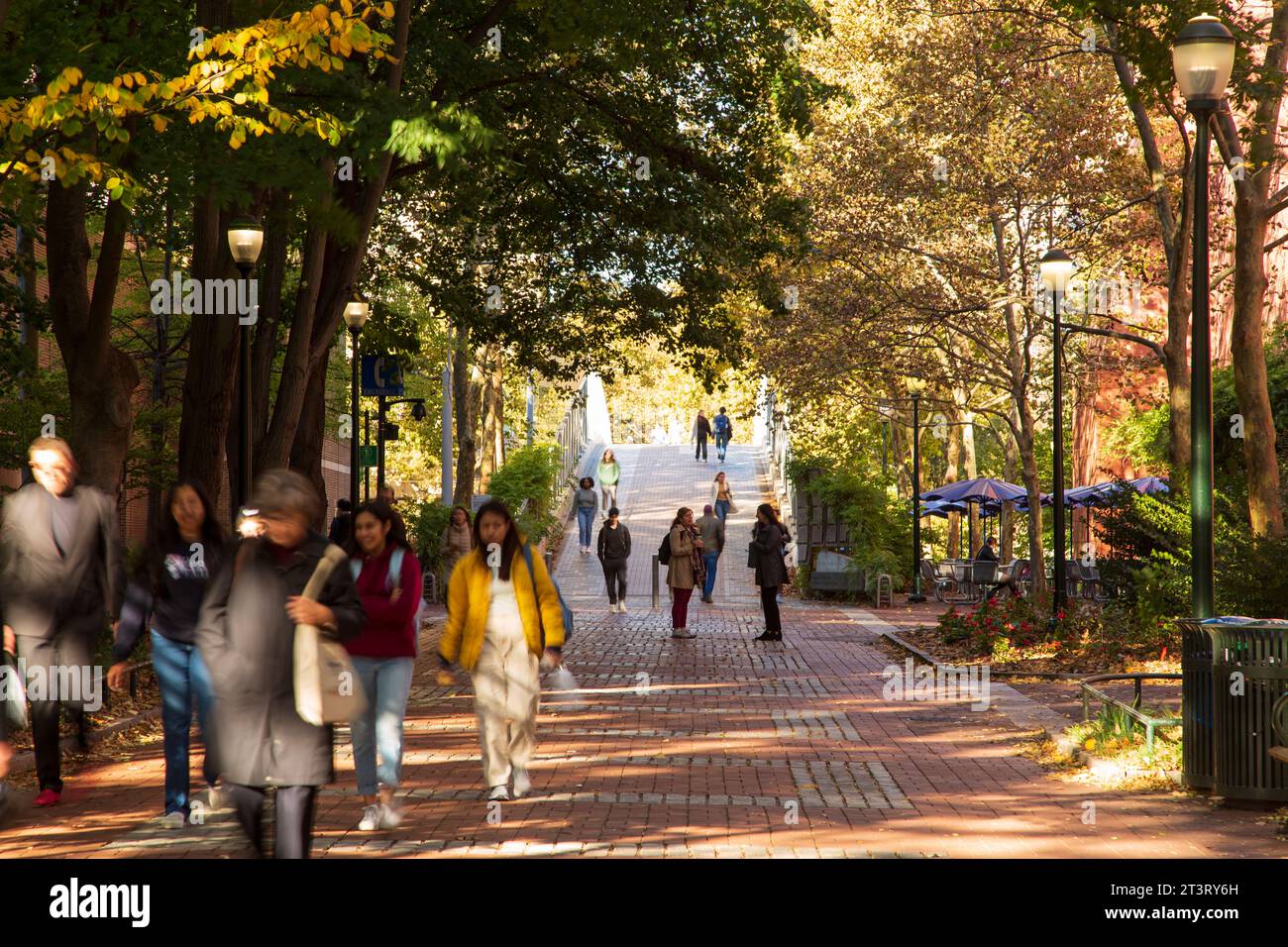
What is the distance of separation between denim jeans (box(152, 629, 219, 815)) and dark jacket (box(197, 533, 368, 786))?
264 centimetres

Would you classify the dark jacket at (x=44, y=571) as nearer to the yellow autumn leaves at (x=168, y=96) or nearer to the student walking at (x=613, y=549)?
the yellow autumn leaves at (x=168, y=96)

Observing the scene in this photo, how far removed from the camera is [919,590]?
32.5m

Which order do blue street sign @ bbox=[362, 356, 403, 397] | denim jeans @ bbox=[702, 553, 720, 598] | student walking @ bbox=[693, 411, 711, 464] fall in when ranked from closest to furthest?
blue street sign @ bbox=[362, 356, 403, 397] < denim jeans @ bbox=[702, 553, 720, 598] < student walking @ bbox=[693, 411, 711, 464]

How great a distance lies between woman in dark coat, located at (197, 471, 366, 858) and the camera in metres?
5.63

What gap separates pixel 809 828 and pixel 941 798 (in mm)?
1438

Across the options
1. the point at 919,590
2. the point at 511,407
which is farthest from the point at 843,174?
the point at 511,407

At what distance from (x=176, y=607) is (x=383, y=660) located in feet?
3.52

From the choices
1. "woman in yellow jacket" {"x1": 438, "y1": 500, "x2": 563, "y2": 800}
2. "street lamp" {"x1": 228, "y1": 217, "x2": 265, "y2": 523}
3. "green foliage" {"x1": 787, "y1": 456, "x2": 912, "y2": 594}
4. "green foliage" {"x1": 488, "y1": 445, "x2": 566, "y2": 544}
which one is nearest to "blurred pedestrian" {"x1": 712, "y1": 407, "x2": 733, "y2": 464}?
"green foliage" {"x1": 488, "y1": 445, "x2": 566, "y2": 544}

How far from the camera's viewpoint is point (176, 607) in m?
8.30

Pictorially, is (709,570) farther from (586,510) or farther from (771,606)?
(771,606)

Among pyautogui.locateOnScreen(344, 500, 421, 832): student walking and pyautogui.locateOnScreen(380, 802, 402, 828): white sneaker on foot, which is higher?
pyautogui.locateOnScreen(344, 500, 421, 832): student walking

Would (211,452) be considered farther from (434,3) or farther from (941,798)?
(941,798)

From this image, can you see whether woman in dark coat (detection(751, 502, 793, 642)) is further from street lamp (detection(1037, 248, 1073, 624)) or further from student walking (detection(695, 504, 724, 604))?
student walking (detection(695, 504, 724, 604))

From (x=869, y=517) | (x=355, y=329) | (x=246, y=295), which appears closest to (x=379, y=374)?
(x=355, y=329)
